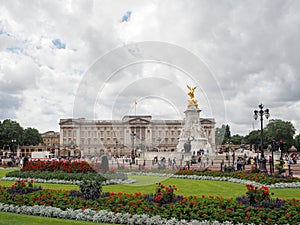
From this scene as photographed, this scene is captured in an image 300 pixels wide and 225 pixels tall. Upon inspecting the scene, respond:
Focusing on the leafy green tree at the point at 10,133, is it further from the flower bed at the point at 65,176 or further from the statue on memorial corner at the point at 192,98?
the flower bed at the point at 65,176

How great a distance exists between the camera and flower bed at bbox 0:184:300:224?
923 cm

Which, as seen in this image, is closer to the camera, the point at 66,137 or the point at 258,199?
the point at 258,199

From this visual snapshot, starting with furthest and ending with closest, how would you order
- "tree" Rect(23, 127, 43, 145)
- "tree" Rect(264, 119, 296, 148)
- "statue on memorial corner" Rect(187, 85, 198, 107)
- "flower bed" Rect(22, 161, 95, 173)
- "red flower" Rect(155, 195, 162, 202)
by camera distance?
1. "tree" Rect(23, 127, 43, 145)
2. "tree" Rect(264, 119, 296, 148)
3. "statue on memorial corner" Rect(187, 85, 198, 107)
4. "flower bed" Rect(22, 161, 95, 173)
5. "red flower" Rect(155, 195, 162, 202)

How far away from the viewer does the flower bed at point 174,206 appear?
923 centimetres

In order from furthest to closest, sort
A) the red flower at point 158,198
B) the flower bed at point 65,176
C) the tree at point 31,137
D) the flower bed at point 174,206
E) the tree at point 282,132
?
the tree at point 31,137 < the tree at point 282,132 < the flower bed at point 65,176 < the red flower at point 158,198 < the flower bed at point 174,206

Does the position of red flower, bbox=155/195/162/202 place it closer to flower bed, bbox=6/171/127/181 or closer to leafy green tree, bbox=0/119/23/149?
flower bed, bbox=6/171/127/181

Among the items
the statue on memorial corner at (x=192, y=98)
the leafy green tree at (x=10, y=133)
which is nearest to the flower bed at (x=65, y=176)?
the statue on memorial corner at (x=192, y=98)

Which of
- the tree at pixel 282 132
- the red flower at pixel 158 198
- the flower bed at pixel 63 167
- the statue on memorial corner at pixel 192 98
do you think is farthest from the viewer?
the tree at pixel 282 132

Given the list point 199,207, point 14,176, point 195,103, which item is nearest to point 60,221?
point 199,207

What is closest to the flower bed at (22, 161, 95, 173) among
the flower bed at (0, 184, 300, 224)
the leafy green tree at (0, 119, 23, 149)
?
the flower bed at (0, 184, 300, 224)

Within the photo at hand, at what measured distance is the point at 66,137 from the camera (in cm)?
12488

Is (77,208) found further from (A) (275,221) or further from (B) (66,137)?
(B) (66,137)

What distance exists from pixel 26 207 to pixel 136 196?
11.9ft

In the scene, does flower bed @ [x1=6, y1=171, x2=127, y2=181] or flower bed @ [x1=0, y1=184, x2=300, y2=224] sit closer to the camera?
flower bed @ [x1=0, y1=184, x2=300, y2=224]
